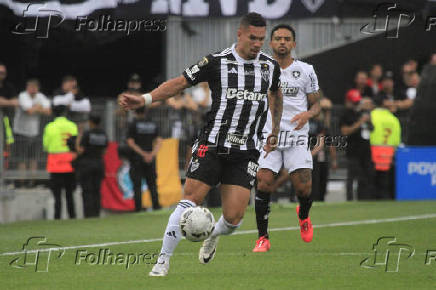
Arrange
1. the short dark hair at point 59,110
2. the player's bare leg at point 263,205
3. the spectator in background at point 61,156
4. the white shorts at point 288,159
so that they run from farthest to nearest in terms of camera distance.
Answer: the short dark hair at point 59,110
the spectator in background at point 61,156
the white shorts at point 288,159
the player's bare leg at point 263,205

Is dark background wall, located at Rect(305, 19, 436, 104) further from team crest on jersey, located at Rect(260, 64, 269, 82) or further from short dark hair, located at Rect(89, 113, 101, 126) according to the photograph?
team crest on jersey, located at Rect(260, 64, 269, 82)

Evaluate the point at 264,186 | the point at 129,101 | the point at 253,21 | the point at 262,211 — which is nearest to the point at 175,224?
the point at 129,101

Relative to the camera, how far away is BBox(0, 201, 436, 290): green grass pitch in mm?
9430

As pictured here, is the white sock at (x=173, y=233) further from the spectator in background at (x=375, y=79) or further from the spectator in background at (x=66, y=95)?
the spectator in background at (x=375, y=79)

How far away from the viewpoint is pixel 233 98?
9.91 meters

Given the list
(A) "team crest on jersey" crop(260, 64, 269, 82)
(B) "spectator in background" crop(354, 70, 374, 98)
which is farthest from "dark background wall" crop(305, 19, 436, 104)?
(A) "team crest on jersey" crop(260, 64, 269, 82)

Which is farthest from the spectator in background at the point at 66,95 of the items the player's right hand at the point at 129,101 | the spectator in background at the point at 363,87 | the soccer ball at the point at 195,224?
the player's right hand at the point at 129,101

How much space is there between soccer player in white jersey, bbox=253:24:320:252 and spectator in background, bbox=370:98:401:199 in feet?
29.5

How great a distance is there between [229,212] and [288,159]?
2615 mm

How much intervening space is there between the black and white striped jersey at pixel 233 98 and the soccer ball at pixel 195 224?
851 millimetres

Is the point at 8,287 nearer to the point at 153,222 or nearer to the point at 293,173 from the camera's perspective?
the point at 293,173

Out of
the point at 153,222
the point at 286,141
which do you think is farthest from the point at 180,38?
the point at 286,141

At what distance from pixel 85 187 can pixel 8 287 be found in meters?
10.2

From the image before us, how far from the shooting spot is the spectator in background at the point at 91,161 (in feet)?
63.5
